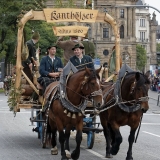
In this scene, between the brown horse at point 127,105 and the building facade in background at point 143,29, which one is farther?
the building facade in background at point 143,29

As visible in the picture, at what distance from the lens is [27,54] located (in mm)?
16969

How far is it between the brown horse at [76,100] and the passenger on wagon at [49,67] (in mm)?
1628

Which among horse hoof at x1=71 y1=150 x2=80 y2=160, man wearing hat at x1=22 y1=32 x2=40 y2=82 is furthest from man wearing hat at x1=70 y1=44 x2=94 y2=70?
horse hoof at x1=71 y1=150 x2=80 y2=160

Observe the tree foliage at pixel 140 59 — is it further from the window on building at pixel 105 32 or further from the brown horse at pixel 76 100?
the brown horse at pixel 76 100

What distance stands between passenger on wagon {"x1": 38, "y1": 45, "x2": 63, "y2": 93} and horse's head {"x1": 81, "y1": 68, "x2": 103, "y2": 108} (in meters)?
2.72

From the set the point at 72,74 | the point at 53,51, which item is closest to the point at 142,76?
the point at 72,74

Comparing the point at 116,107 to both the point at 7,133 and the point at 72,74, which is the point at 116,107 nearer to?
the point at 72,74

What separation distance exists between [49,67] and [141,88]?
3163 mm

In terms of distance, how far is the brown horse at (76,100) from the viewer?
12.9 metres

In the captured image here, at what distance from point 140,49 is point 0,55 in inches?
3804

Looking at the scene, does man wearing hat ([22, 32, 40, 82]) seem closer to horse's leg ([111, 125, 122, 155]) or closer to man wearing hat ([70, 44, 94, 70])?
man wearing hat ([70, 44, 94, 70])

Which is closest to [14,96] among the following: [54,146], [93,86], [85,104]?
[54,146]

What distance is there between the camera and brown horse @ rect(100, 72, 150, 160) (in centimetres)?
Result: 1360

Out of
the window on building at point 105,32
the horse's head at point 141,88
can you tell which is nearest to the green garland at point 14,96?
the horse's head at point 141,88
